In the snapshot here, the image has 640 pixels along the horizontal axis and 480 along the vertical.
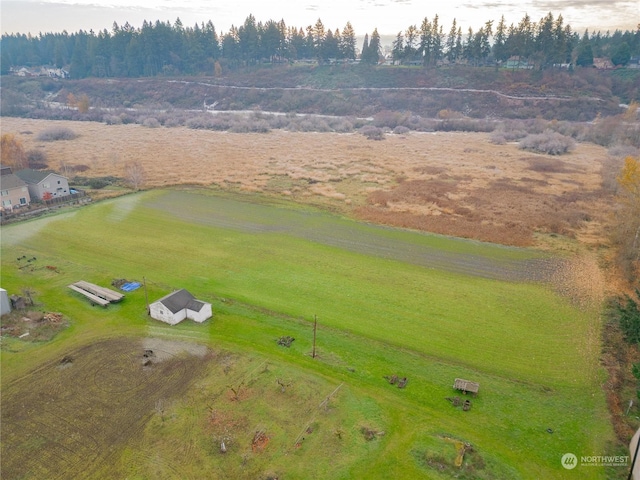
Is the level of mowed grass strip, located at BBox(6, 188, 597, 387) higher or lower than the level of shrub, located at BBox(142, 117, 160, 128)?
lower

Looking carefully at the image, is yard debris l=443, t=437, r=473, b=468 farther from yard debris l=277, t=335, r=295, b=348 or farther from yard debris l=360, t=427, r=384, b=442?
yard debris l=277, t=335, r=295, b=348

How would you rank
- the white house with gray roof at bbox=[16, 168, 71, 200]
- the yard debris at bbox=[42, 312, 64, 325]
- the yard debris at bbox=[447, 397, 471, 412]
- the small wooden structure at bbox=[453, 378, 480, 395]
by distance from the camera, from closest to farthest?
the yard debris at bbox=[447, 397, 471, 412], the small wooden structure at bbox=[453, 378, 480, 395], the yard debris at bbox=[42, 312, 64, 325], the white house with gray roof at bbox=[16, 168, 71, 200]

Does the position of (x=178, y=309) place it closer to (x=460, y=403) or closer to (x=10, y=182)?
(x=460, y=403)

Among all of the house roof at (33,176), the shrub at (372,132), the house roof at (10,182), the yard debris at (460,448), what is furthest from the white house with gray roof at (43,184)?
the shrub at (372,132)

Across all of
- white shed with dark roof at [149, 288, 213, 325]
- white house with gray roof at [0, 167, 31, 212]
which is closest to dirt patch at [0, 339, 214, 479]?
white shed with dark roof at [149, 288, 213, 325]

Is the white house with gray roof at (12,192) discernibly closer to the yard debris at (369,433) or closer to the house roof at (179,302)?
the house roof at (179,302)

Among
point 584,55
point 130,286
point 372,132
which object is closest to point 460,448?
point 130,286

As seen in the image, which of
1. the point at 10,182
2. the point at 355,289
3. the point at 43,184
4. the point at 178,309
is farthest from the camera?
the point at 43,184
